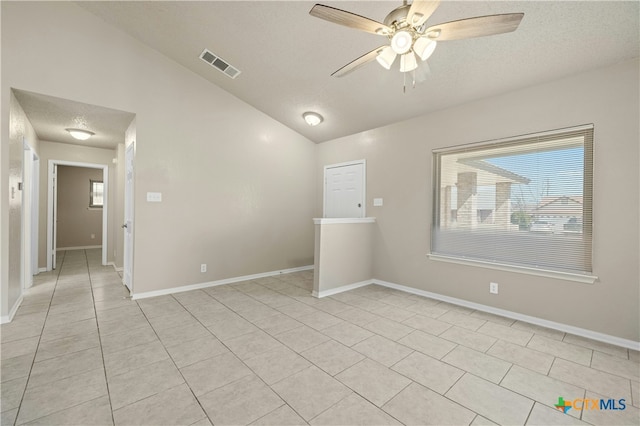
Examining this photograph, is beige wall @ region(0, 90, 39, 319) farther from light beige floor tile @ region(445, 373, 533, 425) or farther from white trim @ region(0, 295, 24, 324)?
light beige floor tile @ region(445, 373, 533, 425)

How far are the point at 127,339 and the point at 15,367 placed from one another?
2.29 feet

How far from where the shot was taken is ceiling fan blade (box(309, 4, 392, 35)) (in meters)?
1.77

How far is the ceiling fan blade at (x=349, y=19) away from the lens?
1.77m

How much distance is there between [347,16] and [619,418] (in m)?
2.99

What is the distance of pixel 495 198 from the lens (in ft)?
10.9

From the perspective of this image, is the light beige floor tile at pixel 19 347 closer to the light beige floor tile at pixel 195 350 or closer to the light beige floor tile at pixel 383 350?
the light beige floor tile at pixel 195 350

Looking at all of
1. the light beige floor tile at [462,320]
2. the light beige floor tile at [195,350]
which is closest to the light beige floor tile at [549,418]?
the light beige floor tile at [462,320]

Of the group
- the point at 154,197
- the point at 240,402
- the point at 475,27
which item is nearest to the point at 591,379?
the point at 240,402

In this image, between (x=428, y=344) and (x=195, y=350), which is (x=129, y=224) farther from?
(x=428, y=344)

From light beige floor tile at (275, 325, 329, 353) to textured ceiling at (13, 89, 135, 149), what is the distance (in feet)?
11.3

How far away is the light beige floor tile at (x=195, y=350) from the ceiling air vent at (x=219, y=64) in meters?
3.36

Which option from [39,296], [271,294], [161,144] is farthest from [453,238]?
[39,296]

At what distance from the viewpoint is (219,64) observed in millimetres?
3740

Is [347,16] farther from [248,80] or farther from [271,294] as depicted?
[271,294]
